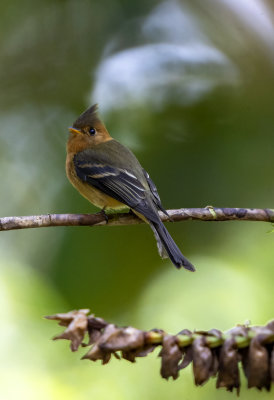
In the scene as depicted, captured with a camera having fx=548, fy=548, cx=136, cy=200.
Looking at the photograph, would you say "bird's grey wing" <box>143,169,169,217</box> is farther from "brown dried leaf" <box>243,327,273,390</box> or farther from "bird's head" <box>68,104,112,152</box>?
"brown dried leaf" <box>243,327,273,390</box>

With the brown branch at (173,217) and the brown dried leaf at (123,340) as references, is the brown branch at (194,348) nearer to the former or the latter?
the brown dried leaf at (123,340)

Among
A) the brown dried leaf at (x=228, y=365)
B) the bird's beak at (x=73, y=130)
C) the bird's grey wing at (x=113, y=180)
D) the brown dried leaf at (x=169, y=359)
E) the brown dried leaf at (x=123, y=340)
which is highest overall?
the brown dried leaf at (x=123, y=340)

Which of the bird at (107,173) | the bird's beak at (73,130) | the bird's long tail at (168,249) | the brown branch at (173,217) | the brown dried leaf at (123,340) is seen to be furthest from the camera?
the bird's beak at (73,130)

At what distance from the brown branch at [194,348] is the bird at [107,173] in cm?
176

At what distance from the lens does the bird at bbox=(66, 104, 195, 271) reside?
9.77 feet

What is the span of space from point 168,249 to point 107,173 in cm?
90

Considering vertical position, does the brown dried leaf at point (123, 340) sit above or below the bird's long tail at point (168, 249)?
above

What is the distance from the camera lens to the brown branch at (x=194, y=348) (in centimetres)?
89

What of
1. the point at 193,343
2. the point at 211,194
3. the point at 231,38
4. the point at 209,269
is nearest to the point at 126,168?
the point at 211,194

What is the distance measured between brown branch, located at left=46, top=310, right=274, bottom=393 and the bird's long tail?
54.9 inches

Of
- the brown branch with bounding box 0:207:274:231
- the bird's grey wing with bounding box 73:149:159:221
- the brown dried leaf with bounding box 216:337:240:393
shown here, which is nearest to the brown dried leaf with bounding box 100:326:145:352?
the brown dried leaf with bounding box 216:337:240:393

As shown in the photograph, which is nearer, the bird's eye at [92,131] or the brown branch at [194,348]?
the brown branch at [194,348]

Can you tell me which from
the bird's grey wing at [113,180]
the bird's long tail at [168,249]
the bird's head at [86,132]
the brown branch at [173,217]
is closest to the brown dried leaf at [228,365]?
the brown branch at [173,217]

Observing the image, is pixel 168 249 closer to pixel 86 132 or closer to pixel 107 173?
pixel 107 173
